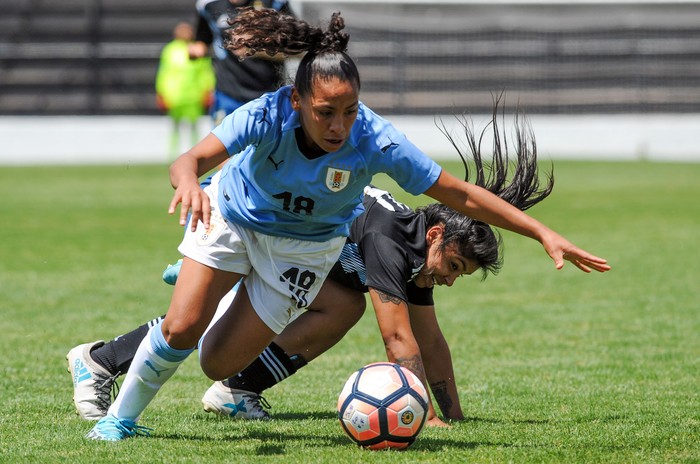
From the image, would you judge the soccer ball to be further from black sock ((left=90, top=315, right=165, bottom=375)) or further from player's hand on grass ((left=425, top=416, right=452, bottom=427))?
black sock ((left=90, top=315, right=165, bottom=375))

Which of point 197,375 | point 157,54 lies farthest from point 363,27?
point 197,375

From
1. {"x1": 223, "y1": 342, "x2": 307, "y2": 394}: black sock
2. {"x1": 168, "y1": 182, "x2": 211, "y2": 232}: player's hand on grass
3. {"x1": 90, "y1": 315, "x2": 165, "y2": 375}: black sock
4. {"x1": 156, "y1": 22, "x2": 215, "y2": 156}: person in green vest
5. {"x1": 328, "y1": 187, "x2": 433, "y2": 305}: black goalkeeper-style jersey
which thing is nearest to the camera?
{"x1": 168, "y1": 182, "x2": 211, "y2": 232}: player's hand on grass

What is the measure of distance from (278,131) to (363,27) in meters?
23.9

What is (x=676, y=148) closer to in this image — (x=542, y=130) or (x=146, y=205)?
(x=542, y=130)

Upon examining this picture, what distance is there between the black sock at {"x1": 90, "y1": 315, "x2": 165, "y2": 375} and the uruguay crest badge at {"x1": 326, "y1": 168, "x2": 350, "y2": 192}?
1.21 meters

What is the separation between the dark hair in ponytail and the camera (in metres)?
3.95

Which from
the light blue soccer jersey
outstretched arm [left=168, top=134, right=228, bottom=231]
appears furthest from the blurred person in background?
outstretched arm [left=168, top=134, right=228, bottom=231]

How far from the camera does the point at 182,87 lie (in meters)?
22.6

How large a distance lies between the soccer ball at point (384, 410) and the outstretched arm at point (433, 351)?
26.3 inches

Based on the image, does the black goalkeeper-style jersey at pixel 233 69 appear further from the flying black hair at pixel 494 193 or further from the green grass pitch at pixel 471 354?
the flying black hair at pixel 494 193

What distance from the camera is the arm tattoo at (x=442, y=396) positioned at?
16.0ft

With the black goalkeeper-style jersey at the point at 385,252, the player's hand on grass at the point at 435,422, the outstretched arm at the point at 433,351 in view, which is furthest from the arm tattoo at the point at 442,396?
the black goalkeeper-style jersey at the point at 385,252

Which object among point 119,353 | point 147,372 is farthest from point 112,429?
point 119,353

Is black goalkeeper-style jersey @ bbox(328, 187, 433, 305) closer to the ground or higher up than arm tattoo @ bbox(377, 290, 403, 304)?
higher up
